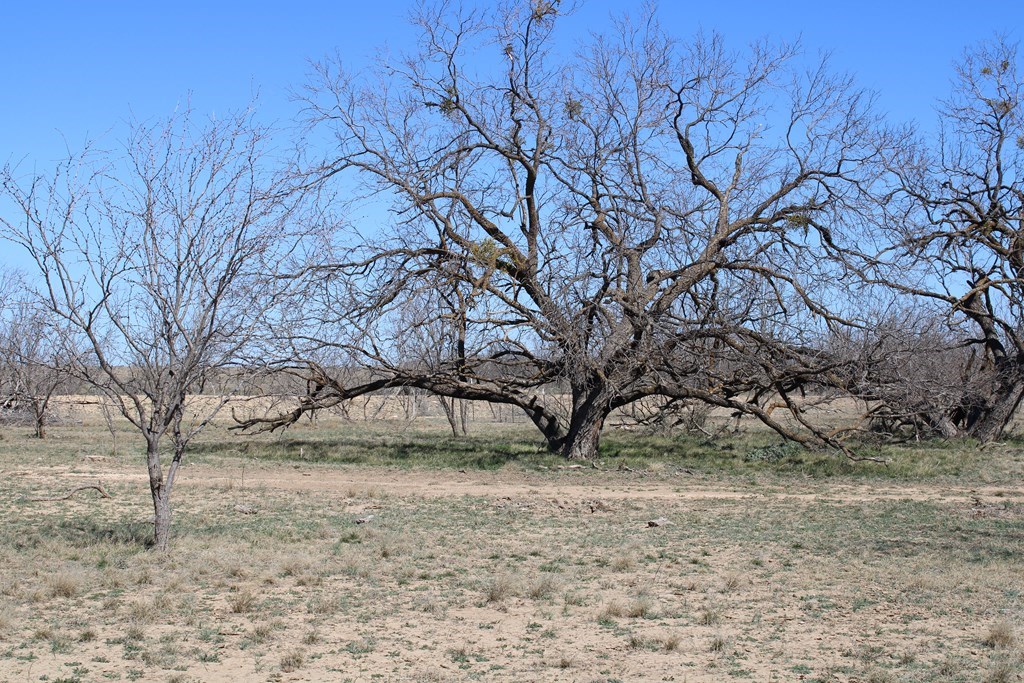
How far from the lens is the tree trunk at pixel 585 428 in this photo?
842 inches

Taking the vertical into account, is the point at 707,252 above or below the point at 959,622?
above

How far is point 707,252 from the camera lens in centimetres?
2064

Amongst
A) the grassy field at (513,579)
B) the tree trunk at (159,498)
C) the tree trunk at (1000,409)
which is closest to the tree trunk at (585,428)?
the grassy field at (513,579)

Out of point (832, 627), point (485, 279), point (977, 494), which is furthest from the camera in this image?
point (485, 279)

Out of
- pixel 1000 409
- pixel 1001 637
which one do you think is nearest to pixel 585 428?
pixel 1000 409

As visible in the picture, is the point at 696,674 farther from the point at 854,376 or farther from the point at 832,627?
the point at 854,376

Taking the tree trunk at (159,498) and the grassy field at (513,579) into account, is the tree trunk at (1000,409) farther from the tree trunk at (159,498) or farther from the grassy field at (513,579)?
the tree trunk at (159,498)

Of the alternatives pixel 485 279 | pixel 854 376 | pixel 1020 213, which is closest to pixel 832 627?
pixel 485 279

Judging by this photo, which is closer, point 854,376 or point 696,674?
point 696,674

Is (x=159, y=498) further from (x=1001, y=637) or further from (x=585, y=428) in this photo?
(x=585, y=428)

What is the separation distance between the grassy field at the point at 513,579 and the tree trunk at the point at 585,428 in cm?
265

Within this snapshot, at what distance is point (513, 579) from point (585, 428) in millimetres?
12103

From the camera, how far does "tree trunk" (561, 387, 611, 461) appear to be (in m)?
21.4

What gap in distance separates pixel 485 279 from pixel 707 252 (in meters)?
4.68
